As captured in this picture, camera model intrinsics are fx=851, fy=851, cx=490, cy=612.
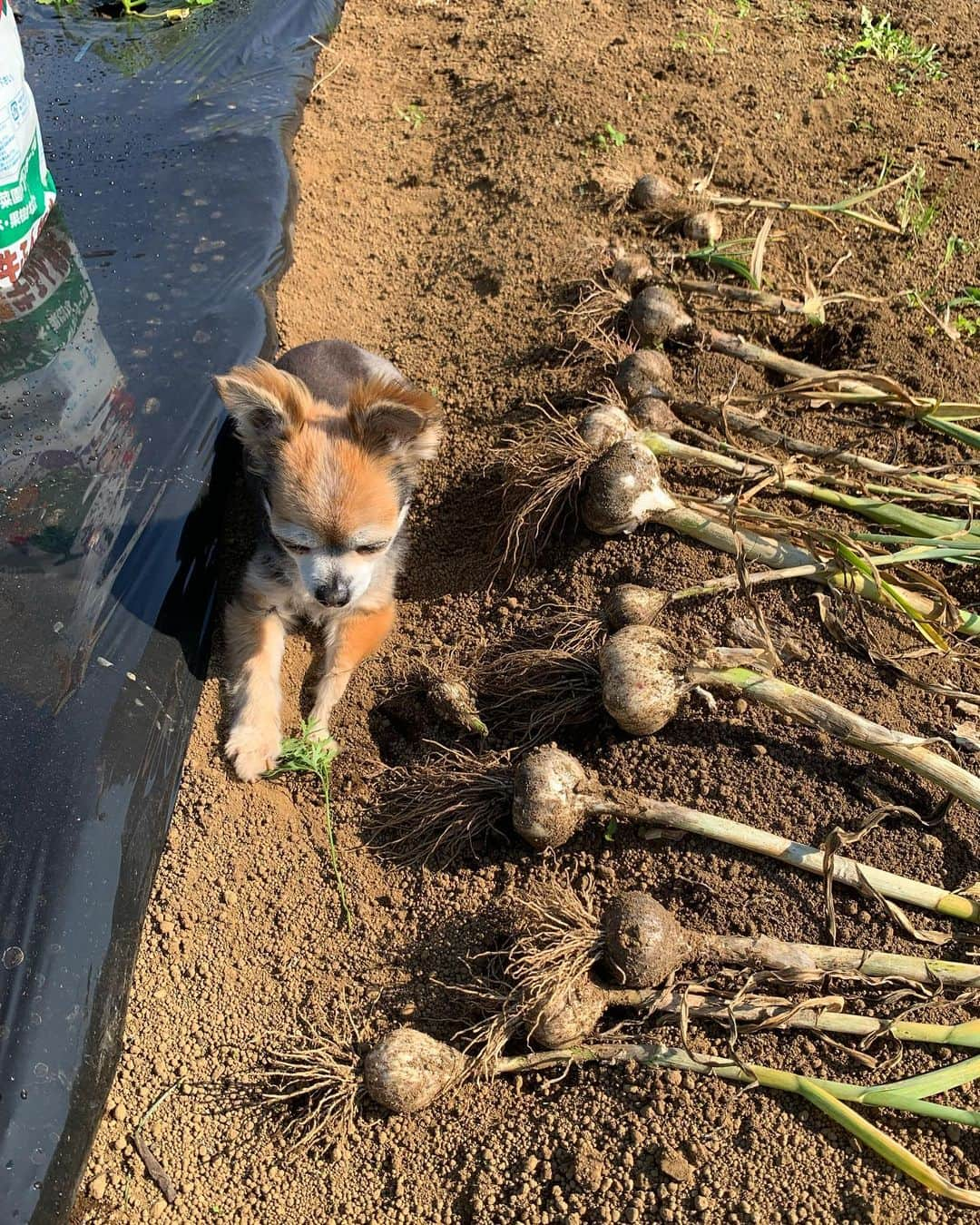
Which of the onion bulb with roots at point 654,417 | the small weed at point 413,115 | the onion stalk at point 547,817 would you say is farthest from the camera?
the small weed at point 413,115

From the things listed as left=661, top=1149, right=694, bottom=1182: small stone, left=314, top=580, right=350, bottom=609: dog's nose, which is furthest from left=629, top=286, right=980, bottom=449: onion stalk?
left=661, top=1149, right=694, bottom=1182: small stone

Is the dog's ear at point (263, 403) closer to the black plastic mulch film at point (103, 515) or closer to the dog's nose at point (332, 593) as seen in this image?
the black plastic mulch film at point (103, 515)

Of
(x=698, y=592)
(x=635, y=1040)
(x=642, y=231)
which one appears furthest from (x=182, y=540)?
(x=642, y=231)

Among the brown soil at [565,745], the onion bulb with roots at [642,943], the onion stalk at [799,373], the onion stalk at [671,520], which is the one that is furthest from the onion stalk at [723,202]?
the onion bulb with roots at [642,943]

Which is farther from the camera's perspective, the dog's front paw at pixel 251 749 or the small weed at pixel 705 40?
the small weed at pixel 705 40

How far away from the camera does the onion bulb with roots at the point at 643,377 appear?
3.89 meters

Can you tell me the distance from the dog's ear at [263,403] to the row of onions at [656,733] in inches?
38.2

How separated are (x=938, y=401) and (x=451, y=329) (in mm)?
2643

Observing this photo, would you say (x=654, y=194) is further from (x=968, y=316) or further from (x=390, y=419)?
(x=390, y=419)

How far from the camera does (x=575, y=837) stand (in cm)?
292

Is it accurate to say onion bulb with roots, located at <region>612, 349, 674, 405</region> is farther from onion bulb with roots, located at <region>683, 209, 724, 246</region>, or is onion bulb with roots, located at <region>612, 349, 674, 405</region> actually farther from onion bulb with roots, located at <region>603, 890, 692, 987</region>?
onion bulb with roots, located at <region>603, 890, 692, 987</region>

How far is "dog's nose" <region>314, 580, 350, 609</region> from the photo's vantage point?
11.7 ft

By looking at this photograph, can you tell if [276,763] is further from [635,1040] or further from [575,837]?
[635,1040]

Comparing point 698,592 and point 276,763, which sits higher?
point 698,592
